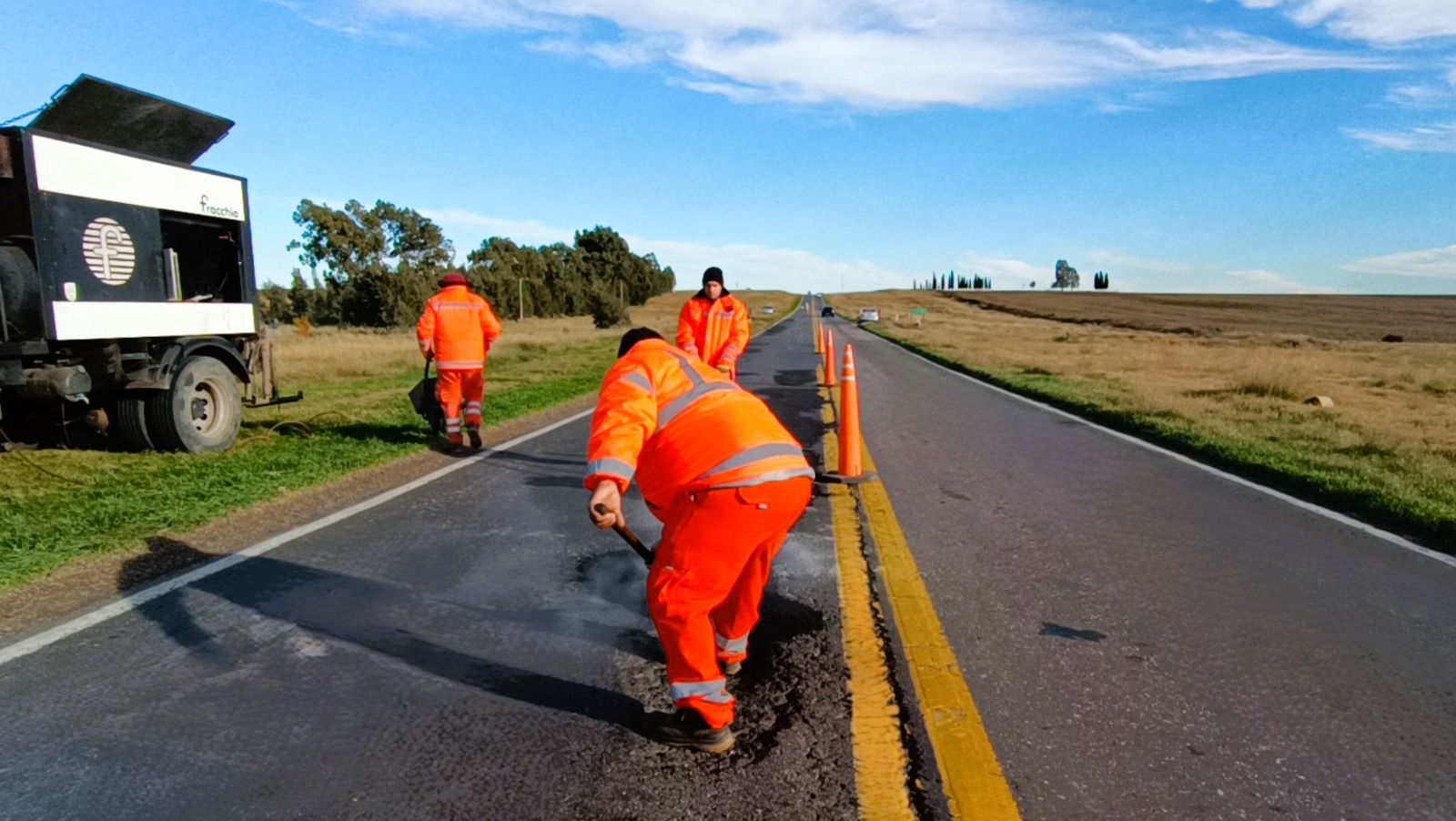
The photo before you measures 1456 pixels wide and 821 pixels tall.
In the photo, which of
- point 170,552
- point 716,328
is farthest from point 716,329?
point 170,552

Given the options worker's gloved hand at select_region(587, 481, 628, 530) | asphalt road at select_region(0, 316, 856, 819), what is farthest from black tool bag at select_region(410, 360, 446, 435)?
worker's gloved hand at select_region(587, 481, 628, 530)

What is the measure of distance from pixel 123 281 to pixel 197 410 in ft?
5.40

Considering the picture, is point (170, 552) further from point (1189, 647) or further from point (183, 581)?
point (1189, 647)

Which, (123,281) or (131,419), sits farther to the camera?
(131,419)

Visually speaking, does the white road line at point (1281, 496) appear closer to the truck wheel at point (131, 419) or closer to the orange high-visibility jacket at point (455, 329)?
the orange high-visibility jacket at point (455, 329)

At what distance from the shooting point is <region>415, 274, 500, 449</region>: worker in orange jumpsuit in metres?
8.67

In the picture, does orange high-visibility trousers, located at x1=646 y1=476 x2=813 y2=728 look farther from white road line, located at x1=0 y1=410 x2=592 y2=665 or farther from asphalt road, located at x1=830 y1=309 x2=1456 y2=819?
white road line, located at x1=0 y1=410 x2=592 y2=665

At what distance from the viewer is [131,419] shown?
27.8 feet

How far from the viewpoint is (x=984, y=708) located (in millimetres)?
3180

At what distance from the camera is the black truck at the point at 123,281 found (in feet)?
23.4

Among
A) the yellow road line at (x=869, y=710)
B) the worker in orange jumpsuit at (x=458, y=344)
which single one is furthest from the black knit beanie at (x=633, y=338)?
the worker in orange jumpsuit at (x=458, y=344)

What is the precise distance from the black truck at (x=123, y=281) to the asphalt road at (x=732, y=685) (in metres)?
3.72

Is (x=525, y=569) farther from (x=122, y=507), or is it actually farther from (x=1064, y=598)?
(x=122, y=507)

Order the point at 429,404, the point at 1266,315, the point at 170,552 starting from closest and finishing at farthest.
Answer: the point at 170,552
the point at 429,404
the point at 1266,315
